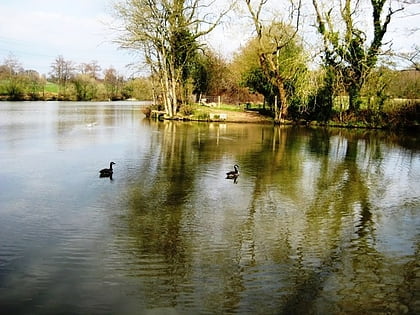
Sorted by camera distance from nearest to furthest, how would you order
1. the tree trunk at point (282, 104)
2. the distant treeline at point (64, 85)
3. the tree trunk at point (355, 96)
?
the tree trunk at point (355, 96)
the tree trunk at point (282, 104)
the distant treeline at point (64, 85)

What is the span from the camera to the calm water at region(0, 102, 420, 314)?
15.3 ft

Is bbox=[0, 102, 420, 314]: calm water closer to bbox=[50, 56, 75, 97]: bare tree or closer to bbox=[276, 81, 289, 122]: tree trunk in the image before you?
bbox=[276, 81, 289, 122]: tree trunk

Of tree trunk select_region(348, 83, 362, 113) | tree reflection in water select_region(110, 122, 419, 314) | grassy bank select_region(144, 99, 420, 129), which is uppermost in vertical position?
tree trunk select_region(348, 83, 362, 113)

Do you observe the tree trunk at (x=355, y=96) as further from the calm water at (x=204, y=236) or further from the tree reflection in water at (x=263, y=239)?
the tree reflection in water at (x=263, y=239)

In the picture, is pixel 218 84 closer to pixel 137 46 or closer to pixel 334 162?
pixel 137 46

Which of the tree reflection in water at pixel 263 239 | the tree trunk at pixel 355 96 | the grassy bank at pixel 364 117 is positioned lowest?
the tree reflection in water at pixel 263 239

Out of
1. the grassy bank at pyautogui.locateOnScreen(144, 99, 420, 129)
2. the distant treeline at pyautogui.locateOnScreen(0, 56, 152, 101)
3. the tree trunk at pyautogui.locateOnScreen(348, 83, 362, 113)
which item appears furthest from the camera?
the distant treeline at pyautogui.locateOnScreen(0, 56, 152, 101)

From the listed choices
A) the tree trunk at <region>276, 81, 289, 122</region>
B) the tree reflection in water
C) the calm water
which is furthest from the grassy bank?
A: the tree reflection in water

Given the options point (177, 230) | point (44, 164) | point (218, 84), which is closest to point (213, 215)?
point (177, 230)

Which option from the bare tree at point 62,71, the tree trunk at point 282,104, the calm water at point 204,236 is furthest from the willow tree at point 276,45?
the bare tree at point 62,71

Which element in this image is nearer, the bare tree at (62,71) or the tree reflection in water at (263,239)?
the tree reflection in water at (263,239)

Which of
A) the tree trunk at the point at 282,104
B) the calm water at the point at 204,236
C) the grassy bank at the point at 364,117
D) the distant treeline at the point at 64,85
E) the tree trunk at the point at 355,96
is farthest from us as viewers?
the distant treeline at the point at 64,85

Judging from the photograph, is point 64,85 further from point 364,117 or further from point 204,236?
point 204,236

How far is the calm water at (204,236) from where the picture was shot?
4676 millimetres
